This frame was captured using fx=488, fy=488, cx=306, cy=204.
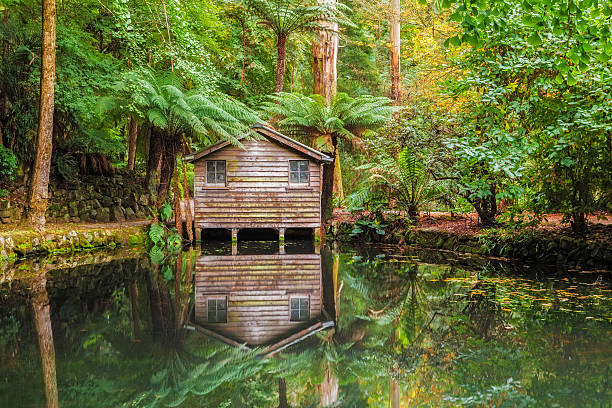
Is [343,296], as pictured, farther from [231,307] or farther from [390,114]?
[390,114]

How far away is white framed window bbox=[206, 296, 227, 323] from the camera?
4.69m

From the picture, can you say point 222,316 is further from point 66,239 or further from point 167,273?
point 66,239

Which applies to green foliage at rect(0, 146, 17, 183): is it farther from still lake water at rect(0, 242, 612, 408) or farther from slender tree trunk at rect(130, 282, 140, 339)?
slender tree trunk at rect(130, 282, 140, 339)

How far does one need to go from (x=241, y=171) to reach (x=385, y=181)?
13.1ft

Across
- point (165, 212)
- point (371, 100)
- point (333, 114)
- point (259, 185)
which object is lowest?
point (165, 212)

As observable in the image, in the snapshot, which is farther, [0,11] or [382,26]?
[382,26]

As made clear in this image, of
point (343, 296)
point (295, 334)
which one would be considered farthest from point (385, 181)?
point (295, 334)

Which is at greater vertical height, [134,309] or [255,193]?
[255,193]

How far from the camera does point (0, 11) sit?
12.0 metres

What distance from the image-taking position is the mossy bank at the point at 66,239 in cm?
880

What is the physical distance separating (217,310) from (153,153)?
33.4ft

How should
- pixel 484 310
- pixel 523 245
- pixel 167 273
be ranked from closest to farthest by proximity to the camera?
pixel 484 310
pixel 167 273
pixel 523 245

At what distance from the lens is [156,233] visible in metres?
11.9

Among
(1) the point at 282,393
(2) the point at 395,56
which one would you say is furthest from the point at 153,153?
(1) the point at 282,393
